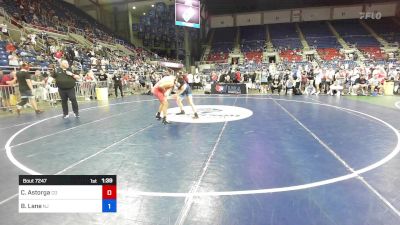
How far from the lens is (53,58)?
54.6 ft

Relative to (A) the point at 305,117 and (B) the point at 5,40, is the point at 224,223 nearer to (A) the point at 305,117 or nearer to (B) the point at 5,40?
(A) the point at 305,117

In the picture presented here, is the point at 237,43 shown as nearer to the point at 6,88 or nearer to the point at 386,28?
the point at 386,28

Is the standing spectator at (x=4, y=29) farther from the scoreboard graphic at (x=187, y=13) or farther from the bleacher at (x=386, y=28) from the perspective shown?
the bleacher at (x=386, y=28)

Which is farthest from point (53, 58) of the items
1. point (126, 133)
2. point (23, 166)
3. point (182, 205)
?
point (182, 205)

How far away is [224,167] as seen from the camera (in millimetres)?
3830

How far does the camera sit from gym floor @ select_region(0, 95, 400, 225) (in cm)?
260

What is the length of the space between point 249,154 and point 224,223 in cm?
205

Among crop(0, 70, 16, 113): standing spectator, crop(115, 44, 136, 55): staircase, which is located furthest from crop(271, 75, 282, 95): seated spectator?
crop(115, 44, 136, 55): staircase

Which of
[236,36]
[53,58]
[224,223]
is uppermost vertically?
[236,36]
